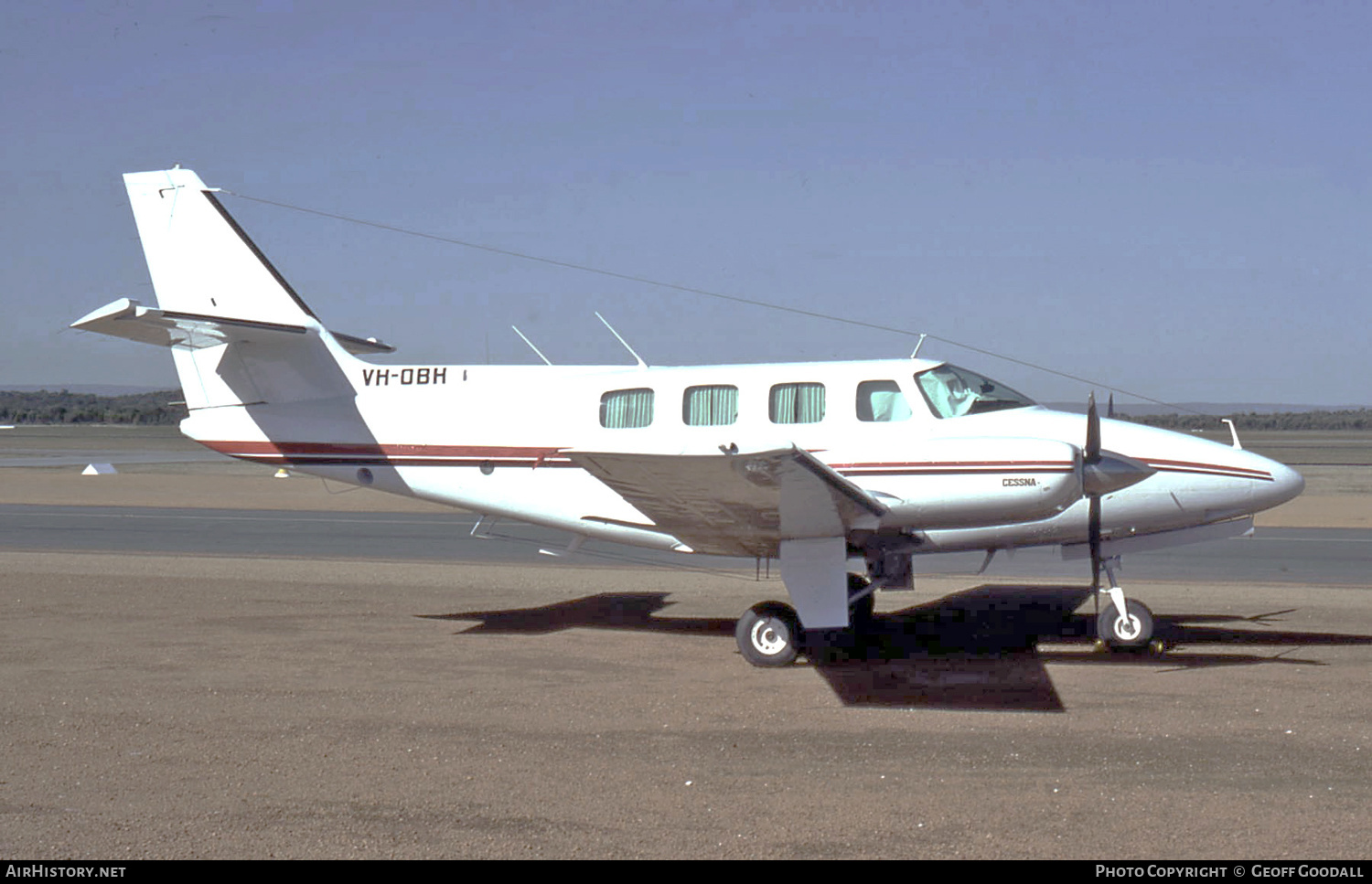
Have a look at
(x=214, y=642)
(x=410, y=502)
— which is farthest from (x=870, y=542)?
(x=410, y=502)

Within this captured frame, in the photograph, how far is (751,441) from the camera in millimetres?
10266

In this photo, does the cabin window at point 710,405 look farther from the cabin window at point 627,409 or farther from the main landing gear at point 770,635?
the main landing gear at point 770,635

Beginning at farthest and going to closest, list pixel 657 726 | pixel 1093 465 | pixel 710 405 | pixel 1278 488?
1. pixel 710 405
2. pixel 1278 488
3. pixel 1093 465
4. pixel 657 726

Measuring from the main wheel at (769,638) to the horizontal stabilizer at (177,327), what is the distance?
5.60 m

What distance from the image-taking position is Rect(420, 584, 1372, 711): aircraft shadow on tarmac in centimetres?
929

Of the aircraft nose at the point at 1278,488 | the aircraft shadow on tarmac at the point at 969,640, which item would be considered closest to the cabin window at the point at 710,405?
the aircraft shadow on tarmac at the point at 969,640

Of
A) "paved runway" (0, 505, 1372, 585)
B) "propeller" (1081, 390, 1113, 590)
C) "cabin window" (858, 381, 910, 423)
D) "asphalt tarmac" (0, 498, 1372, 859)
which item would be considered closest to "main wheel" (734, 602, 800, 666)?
"asphalt tarmac" (0, 498, 1372, 859)

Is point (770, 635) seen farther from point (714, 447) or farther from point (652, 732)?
point (714, 447)

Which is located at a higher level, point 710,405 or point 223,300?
point 223,300

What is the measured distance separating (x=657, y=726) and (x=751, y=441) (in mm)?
3089

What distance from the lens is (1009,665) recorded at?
10211 millimetres

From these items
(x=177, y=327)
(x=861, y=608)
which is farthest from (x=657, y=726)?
(x=177, y=327)
